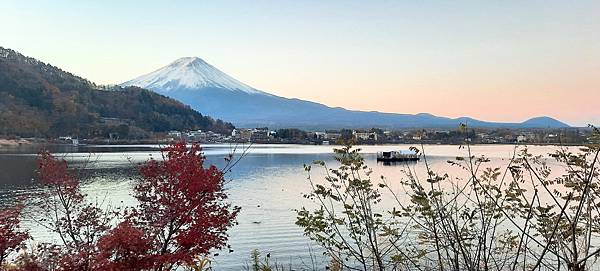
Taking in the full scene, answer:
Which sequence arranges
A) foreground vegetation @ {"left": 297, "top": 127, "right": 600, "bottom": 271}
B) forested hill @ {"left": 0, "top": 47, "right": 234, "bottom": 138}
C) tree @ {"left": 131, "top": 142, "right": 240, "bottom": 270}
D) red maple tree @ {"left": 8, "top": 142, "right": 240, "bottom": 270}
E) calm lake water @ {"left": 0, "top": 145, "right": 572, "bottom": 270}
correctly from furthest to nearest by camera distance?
forested hill @ {"left": 0, "top": 47, "right": 234, "bottom": 138} → calm lake water @ {"left": 0, "top": 145, "right": 572, "bottom": 270} → tree @ {"left": 131, "top": 142, "right": 240, "bottom": 270} → red maple tree @ {"left": 8, "top": 142, "right": 240, "bottom": 270} → foreground vegetation @ {"left": 297, "top": 127, "right": 600, "bottom": 271}

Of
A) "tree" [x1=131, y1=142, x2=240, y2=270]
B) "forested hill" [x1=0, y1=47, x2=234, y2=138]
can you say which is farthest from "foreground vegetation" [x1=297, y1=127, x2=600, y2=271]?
"forested hill" [x1=0, y1=47, x2=234, y2=138]

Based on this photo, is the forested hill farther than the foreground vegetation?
Yes

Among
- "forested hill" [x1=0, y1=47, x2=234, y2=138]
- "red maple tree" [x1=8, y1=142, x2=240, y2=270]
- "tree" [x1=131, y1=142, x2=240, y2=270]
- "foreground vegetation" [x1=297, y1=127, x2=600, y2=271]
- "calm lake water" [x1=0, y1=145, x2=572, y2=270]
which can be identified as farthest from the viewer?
"forested hill" [x1=0, y1=47, x2=234, y2=138]

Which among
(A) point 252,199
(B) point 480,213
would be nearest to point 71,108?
(A) point 252,199

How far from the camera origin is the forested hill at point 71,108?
74.5 m

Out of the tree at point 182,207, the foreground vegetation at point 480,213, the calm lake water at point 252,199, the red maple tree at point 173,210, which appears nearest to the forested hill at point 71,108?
the calm lake water at point 252,199

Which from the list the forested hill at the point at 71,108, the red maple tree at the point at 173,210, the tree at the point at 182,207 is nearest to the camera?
the red maple tree at the point at 173,210

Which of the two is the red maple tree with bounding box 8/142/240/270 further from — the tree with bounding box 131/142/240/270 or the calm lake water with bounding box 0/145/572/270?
the calm lake water with bounding box 0/145/572/270

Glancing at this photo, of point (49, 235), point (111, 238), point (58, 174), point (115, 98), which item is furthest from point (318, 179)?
point (115, 98)

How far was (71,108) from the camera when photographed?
3130 inches

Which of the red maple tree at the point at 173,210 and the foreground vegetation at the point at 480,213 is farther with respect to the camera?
the red maple tree at the point at 173,210

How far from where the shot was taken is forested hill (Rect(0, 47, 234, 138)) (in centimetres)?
7450

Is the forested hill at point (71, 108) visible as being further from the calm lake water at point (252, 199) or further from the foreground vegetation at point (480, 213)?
the foreground vegetation at point (480, 213)

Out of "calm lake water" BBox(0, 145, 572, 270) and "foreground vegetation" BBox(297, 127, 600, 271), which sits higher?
"foreground vegetation" BBox(297, 127, 600, 271)
